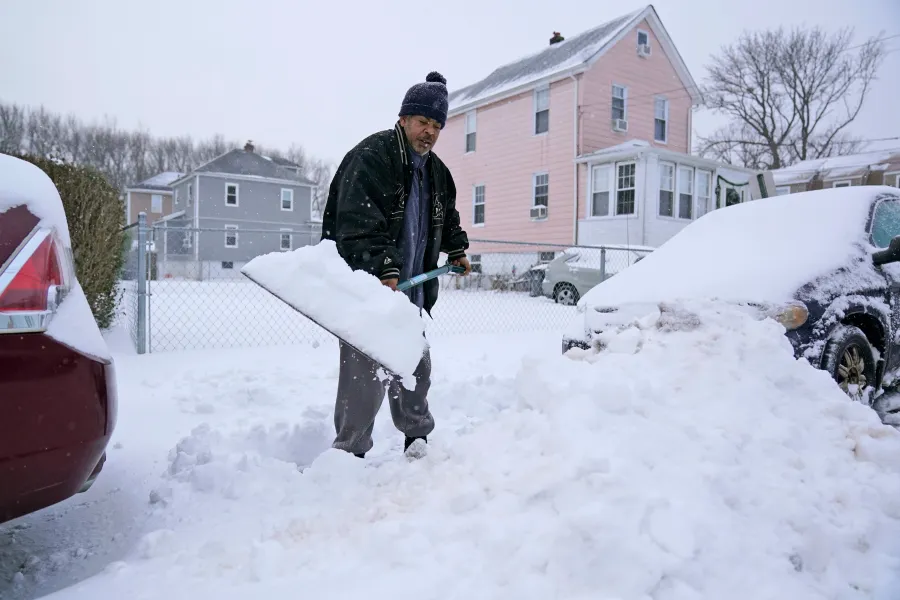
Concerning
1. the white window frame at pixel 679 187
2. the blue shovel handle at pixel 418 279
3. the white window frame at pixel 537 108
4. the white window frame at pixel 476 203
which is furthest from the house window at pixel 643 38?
the blue shovel handle at pixel 418 279

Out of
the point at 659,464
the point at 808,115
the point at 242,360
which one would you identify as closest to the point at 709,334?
the point at 659,464

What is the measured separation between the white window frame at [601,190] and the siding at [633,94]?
731 mm

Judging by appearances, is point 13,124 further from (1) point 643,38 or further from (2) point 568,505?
(2) point 568,505

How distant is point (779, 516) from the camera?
6.20 feet

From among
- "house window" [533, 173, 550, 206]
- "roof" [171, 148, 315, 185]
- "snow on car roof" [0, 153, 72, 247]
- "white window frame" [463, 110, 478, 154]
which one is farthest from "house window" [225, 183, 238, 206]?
"snow on car roof" [0, 153, 72, 247]

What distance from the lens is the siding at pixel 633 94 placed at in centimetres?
1747

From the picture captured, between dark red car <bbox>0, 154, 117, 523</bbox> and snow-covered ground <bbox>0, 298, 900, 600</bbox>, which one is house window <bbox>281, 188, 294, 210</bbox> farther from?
dark red car <bbox>0, 154, 117, 523</bbox>

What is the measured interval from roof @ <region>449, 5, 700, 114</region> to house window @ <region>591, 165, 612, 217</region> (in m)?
2.97

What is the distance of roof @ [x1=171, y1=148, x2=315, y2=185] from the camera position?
3384cm

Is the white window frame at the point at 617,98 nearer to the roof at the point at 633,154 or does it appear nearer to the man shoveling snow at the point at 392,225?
the roof at the point at 633,154

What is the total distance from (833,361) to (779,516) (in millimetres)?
1917

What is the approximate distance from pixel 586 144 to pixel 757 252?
1441cm

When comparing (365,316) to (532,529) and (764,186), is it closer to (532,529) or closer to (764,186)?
(532,529)

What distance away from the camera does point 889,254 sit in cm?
376
